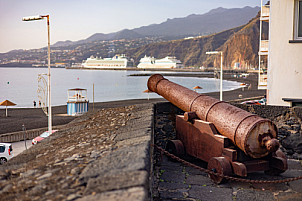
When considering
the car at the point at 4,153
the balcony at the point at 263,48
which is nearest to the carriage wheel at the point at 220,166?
the car at the point at 4,153

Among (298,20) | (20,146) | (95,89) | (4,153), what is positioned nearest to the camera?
(298,20)

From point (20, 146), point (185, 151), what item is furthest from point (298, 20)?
point (20, 146)

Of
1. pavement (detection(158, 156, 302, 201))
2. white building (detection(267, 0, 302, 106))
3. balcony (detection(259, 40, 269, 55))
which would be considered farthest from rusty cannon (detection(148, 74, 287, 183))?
balcony (detection(259, 40, 269, 55))

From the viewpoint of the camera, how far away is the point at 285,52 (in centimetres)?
887

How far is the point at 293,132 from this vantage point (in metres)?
6.50

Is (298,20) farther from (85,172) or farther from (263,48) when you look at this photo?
(263,48)

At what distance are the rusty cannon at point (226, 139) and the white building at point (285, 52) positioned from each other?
410cm

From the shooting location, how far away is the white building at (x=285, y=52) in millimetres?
8672

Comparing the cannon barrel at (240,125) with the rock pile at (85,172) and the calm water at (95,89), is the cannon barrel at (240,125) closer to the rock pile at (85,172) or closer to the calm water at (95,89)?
the rock pile at (85,172)

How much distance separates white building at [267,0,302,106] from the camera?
28.5ft

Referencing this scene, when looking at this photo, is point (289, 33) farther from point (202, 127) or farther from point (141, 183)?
point (141, 183)

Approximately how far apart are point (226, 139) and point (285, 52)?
5.11 m

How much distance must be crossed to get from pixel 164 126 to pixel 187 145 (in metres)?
1.18

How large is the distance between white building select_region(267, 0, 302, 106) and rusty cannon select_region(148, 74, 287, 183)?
161 inches
